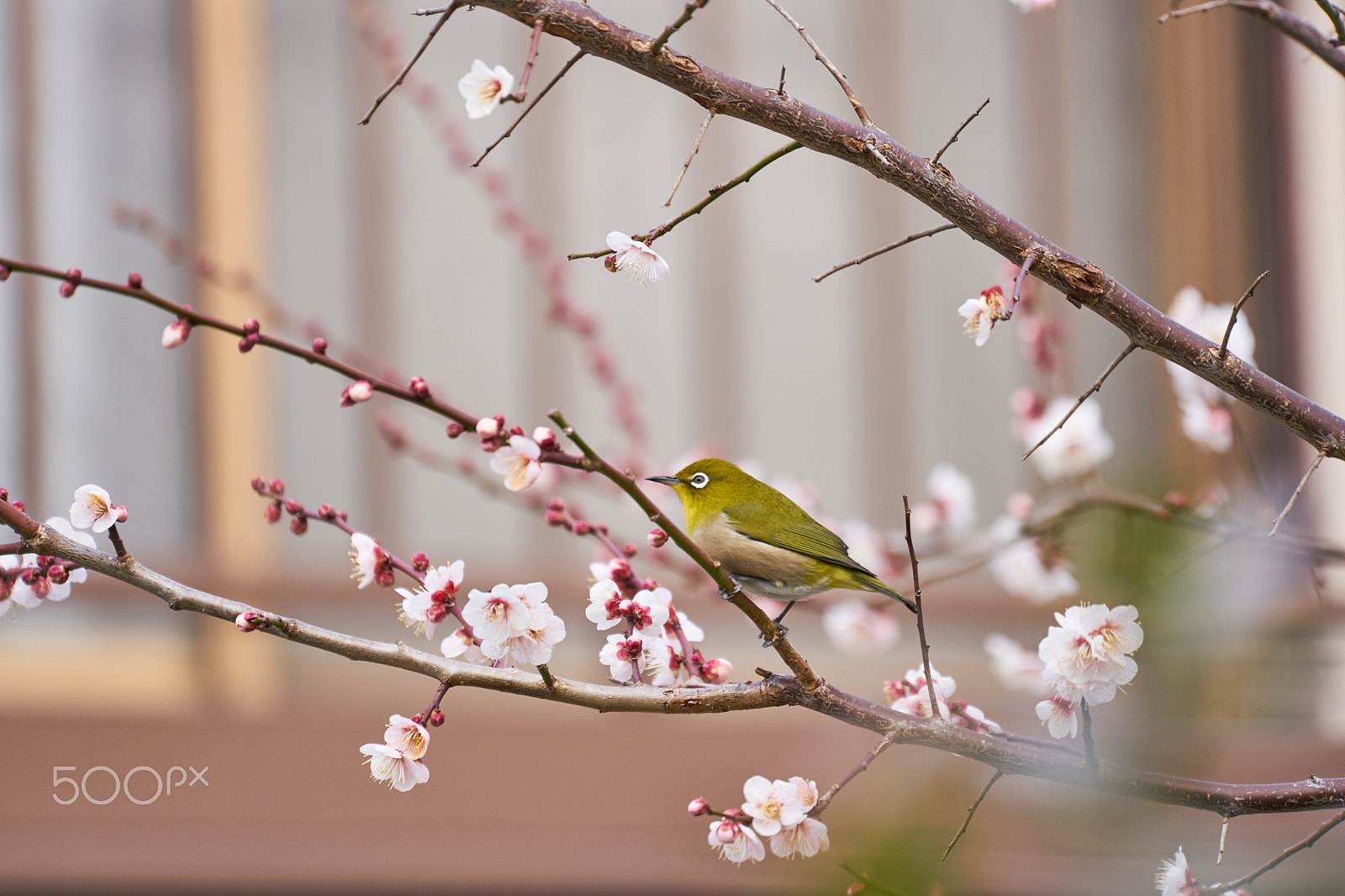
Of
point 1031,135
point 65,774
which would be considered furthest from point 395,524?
point 1031,135

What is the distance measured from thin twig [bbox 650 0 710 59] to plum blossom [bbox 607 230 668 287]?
15 centimetres

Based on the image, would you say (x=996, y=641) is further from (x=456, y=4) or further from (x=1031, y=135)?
(x=1031, y=135)

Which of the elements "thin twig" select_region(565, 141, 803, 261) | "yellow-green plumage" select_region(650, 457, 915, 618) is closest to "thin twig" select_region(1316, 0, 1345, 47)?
"thin twig" select_region(565, 141, 803, 261)

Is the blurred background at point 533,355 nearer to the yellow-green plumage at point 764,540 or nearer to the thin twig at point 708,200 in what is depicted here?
the yellow-green plumage at point 764,540

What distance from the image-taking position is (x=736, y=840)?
3.34ft

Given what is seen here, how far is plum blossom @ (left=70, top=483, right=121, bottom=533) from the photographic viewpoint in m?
0.92

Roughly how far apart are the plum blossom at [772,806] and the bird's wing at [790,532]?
34 centimetres

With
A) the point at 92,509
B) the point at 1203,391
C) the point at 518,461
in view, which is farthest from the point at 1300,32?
the point at 92,509

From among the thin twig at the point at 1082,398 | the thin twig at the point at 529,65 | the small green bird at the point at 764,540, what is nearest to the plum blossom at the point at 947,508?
the small green bird at the point at 764,540

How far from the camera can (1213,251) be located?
9.62ft

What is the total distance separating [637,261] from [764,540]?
0.49m

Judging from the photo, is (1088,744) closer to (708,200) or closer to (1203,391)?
(708,200)

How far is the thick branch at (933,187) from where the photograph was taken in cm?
80

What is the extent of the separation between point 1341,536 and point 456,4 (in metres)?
2.97
